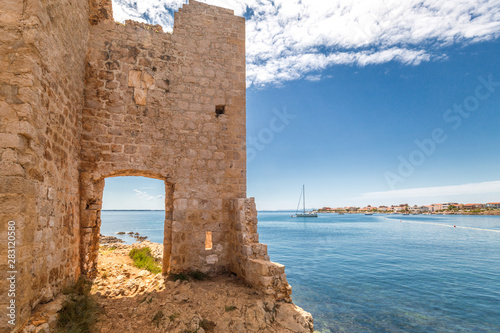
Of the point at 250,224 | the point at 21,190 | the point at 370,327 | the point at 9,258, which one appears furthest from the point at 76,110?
the point at 370,327

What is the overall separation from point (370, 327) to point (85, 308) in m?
8.20

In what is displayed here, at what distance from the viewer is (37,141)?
10.1 ft

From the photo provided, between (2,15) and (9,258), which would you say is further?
(2,15)

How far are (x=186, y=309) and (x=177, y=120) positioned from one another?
3.73 meters

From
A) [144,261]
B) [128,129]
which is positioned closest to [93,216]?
[128,129]

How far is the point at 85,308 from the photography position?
372 cm

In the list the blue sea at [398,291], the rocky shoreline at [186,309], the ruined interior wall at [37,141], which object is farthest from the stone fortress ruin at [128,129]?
the blue sea at [398,291]

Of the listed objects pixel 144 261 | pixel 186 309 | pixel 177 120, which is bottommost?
pixel 144 261

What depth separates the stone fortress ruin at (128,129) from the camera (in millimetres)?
3047

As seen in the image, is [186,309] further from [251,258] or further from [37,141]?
[37,141]

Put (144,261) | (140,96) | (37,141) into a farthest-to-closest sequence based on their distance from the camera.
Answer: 1. (144,261)
2. (140,96)
3. (37,141)

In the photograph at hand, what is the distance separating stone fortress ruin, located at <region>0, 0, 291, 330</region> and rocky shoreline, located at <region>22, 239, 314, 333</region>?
320 millimetres

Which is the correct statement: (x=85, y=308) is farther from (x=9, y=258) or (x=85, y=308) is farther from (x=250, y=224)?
(x=250, y=224)

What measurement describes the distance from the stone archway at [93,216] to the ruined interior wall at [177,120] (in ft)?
0.06
